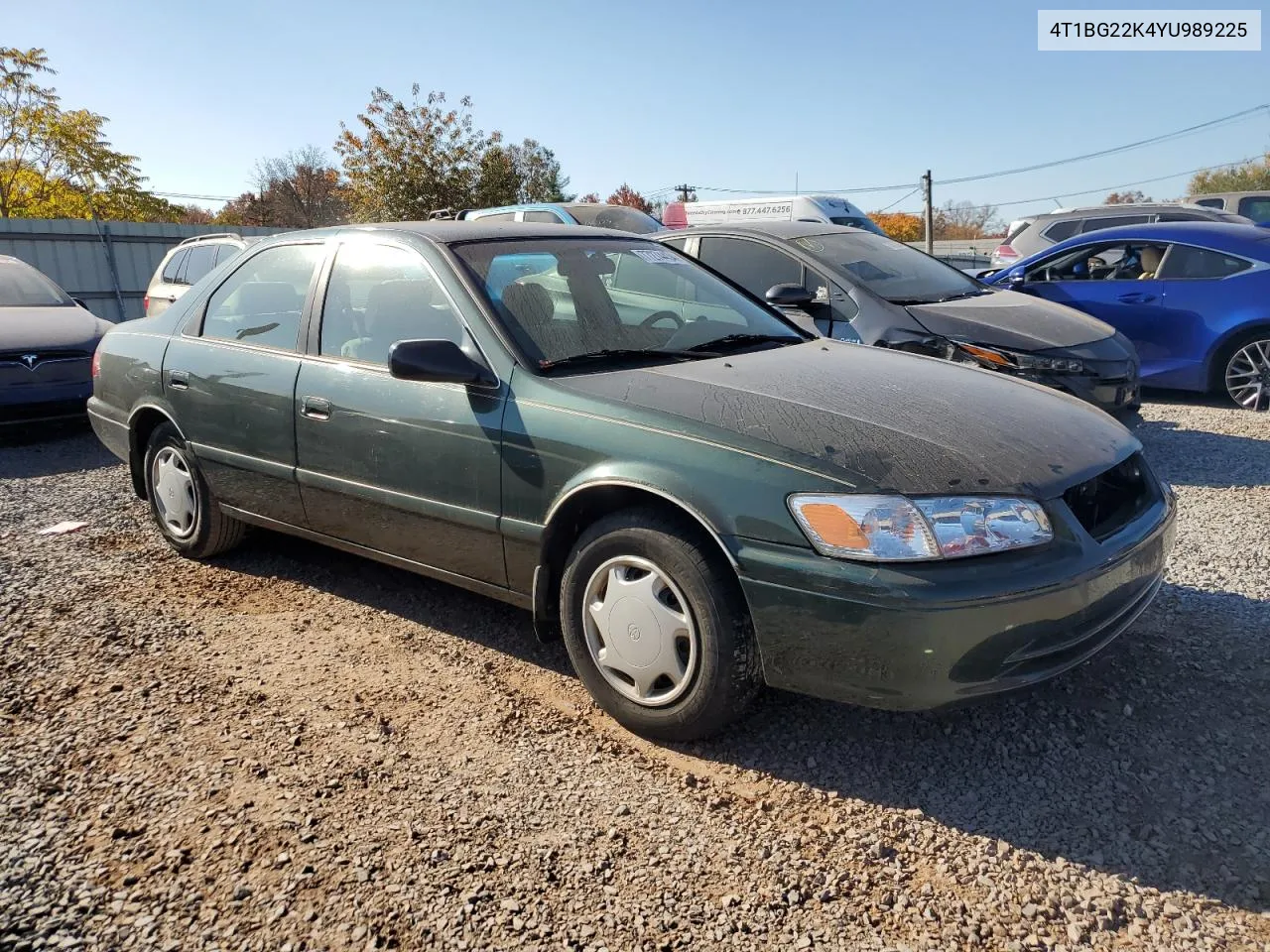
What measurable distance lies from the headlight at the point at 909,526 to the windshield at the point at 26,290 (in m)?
8.73

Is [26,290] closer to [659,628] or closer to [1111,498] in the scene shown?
[659,628]

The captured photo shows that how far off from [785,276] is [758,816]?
463 centimetres

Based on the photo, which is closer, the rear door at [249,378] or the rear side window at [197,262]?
the rear door at [249,378]

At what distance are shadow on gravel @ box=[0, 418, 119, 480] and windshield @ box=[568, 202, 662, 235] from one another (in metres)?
5.80

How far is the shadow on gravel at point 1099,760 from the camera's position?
2.41m

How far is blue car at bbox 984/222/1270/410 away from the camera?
7773 mm

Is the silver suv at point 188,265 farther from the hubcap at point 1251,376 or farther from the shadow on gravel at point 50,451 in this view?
the hubcap at point 1251,376

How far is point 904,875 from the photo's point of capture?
91.7 inches

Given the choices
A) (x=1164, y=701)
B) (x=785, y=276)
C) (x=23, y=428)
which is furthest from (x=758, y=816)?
(x=23, y=428)

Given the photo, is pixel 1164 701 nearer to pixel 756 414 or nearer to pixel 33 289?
pixel 756 414

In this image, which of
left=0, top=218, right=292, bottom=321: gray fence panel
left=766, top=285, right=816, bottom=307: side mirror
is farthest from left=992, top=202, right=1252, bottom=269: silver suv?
left=0, top=218, right=292, bottom=321: gray fence panel

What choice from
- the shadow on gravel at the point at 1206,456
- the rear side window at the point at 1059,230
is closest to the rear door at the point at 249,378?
the shadow on gravel at the point at 1206,456

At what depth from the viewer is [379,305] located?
3746 mm

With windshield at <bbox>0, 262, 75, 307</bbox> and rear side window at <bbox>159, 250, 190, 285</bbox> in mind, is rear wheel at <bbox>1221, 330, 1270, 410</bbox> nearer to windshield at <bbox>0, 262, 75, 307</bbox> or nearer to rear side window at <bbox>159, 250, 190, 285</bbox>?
windshield at <bbox>0, 262, 75, 307</bbox>
